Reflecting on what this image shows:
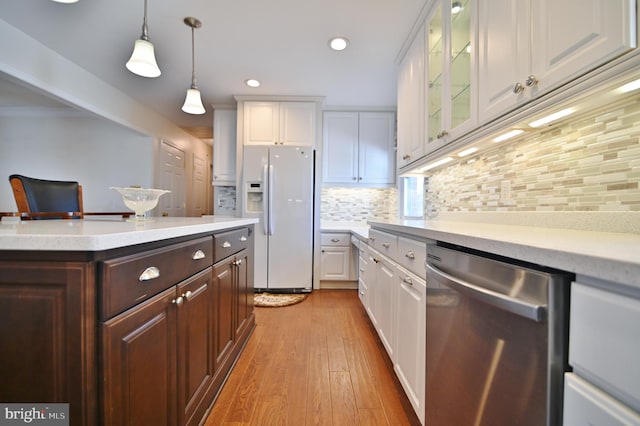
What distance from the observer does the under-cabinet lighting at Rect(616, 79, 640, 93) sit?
781mm

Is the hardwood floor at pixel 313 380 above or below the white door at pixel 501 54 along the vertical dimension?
below

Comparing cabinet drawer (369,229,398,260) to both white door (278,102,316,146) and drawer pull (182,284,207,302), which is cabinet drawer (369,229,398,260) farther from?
white door (278,102,316,146)

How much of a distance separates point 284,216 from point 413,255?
2.21m

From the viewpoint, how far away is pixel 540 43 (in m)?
0.94

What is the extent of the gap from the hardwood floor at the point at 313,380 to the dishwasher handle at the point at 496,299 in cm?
87

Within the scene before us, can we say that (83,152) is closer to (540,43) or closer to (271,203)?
(271,203)

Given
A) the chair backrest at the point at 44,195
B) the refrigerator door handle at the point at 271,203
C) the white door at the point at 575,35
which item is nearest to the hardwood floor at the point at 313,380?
the refrigerator door handle at the point at 271,203

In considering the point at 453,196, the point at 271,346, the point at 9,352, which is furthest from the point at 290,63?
the point at 9,352

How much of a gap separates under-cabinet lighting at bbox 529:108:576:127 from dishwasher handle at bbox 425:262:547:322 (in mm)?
783

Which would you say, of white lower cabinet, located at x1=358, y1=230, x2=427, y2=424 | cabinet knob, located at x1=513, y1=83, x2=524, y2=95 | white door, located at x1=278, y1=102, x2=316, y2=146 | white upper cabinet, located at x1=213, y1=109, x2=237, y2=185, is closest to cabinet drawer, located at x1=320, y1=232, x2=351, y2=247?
white door, located at x1=278, y1=102, x2=316, y2=146

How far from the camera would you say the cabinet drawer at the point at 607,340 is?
1.29 feet

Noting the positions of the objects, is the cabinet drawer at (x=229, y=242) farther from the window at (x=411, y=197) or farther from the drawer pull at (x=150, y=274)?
the window at (x=411, y=197)

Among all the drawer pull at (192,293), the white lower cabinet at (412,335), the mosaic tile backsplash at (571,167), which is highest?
the mosaic tile backsplash at (571,167)

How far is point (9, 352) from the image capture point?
64cm
